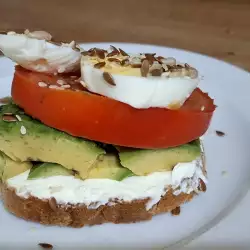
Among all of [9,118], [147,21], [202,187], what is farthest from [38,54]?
[147,21]

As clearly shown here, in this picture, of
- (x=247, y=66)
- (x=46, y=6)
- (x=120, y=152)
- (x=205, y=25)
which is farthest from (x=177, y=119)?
(x=46, y=6)

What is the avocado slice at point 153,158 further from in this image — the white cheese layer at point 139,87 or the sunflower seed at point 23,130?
the sunflower seed at point 23,130

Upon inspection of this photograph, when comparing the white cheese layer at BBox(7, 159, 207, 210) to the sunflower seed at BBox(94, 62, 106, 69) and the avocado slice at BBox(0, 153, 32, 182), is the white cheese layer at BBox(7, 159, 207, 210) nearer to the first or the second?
the avocado slice at BBox(0, 153, 32, 182)

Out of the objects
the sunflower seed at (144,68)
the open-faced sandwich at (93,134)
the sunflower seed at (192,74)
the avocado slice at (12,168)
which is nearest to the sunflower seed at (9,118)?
the open-faced sandwich at (93,134)

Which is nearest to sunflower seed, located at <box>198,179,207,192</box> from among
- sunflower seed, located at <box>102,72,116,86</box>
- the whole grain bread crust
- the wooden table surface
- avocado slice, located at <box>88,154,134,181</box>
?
the whole grain bread crust

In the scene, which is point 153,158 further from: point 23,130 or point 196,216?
point 23,130

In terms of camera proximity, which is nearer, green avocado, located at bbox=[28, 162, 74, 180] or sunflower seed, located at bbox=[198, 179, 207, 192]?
green avocado, located at bbox=[28, 162, 74, 180]

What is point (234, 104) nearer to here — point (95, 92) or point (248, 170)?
point (248, 170)
